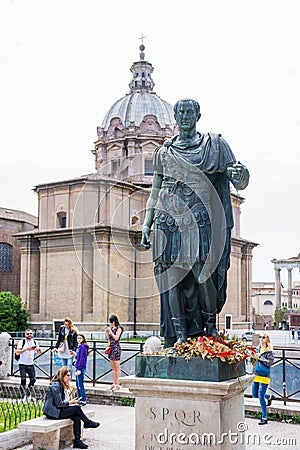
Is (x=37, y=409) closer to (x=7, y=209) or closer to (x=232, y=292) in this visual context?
(x=232, y=292)

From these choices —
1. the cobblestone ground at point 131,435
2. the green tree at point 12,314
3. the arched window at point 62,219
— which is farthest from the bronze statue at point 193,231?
the arched window at point 62,219

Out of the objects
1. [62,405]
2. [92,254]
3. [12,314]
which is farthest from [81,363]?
[12,314]

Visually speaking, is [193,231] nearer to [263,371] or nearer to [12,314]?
[263,371]

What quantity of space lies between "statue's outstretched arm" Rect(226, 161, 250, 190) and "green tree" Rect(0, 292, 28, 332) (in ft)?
123

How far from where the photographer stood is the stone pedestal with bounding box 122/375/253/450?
5.17 meters

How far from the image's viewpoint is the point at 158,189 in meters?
6.40

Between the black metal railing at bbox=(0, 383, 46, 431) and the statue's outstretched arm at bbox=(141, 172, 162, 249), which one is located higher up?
the statue's outstretched arm at bbox=(141, 172, 162, 249)

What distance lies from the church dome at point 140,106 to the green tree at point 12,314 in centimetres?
1862

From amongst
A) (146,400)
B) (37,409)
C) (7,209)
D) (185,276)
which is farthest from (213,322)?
(7,209)

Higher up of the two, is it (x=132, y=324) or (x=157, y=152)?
(x=157, y=152)

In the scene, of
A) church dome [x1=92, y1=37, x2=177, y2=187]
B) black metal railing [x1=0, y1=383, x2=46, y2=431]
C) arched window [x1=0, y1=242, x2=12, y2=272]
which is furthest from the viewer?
arched window [x1=0, y1=242, x2=12, y2=272]

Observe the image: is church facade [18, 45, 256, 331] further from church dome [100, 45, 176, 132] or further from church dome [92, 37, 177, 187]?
church dome [100, 45, 176, 132]

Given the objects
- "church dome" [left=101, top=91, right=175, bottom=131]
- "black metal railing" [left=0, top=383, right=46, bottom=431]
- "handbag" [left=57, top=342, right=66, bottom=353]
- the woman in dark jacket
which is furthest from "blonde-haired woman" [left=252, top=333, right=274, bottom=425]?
"church dome" [left=101, top=91, right=175, bottom=131]

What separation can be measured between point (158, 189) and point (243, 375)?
2.16 metres
